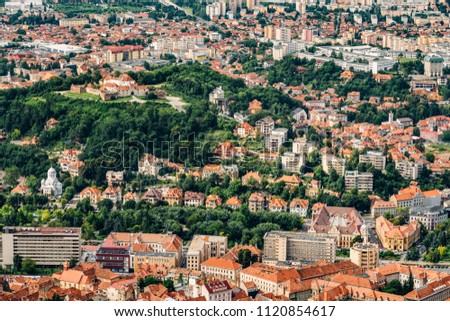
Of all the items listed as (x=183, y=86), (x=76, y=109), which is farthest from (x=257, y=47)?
(x=76, y=109)

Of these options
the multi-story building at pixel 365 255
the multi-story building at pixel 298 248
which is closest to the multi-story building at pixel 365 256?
the multi-story building at pixel 365 255

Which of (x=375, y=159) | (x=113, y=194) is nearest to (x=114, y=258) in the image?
(x=113, y=194)

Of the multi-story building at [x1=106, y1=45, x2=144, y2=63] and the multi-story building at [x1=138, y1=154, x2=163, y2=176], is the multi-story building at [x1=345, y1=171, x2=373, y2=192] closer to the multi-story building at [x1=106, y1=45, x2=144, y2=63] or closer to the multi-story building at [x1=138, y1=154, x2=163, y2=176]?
the multi-story building at [x1=138, y1=154, x2=163, y2=176]

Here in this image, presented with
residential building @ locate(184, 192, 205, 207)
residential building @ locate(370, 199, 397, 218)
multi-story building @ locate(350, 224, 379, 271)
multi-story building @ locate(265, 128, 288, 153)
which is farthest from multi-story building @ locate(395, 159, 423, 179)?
multi-story building @ locate(350, 224, 379, 271)

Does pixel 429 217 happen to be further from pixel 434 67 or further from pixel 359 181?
pixel 434 67

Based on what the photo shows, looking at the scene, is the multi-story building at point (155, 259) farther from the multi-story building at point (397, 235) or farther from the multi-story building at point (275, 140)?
the multi-story building at point (275, 140)
